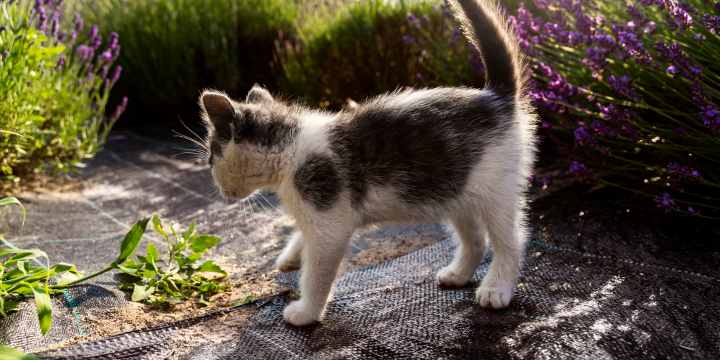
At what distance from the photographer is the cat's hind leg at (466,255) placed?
2.00 metres

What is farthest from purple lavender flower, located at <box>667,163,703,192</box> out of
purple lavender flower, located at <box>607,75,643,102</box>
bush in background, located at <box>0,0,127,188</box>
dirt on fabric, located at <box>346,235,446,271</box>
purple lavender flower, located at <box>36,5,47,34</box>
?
purple lavender flower, located at <box>36,5,47,34</box>

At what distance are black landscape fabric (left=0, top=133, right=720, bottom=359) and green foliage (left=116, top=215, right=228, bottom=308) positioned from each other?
8 cm

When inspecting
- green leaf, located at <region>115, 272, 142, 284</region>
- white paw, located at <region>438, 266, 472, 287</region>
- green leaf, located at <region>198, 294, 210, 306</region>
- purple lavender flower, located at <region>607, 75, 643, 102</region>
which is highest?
purple lavender flower, located at <region>607, 75, 643, 102</region>

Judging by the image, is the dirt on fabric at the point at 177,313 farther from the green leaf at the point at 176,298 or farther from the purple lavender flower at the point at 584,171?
the purple lavender flower at the point at 584,171

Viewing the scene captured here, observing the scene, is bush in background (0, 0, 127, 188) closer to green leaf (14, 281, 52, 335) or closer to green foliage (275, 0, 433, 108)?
green leaf (14, 281, 52, 335)

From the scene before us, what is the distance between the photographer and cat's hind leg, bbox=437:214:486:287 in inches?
78.7

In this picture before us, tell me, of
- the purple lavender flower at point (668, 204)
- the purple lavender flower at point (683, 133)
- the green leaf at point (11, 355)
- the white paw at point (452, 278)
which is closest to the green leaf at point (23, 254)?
the green leaf at point (11, 355)

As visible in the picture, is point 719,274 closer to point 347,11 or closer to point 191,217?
point 191,217

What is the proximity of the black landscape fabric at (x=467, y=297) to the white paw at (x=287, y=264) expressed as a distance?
0.06 m

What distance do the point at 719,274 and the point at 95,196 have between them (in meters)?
3.37

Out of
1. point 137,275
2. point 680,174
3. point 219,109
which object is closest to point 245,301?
point 137,275

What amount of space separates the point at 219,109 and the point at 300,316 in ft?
2.49

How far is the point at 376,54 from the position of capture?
4.66m

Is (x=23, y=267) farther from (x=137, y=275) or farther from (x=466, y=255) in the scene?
(x=466, y=255)
